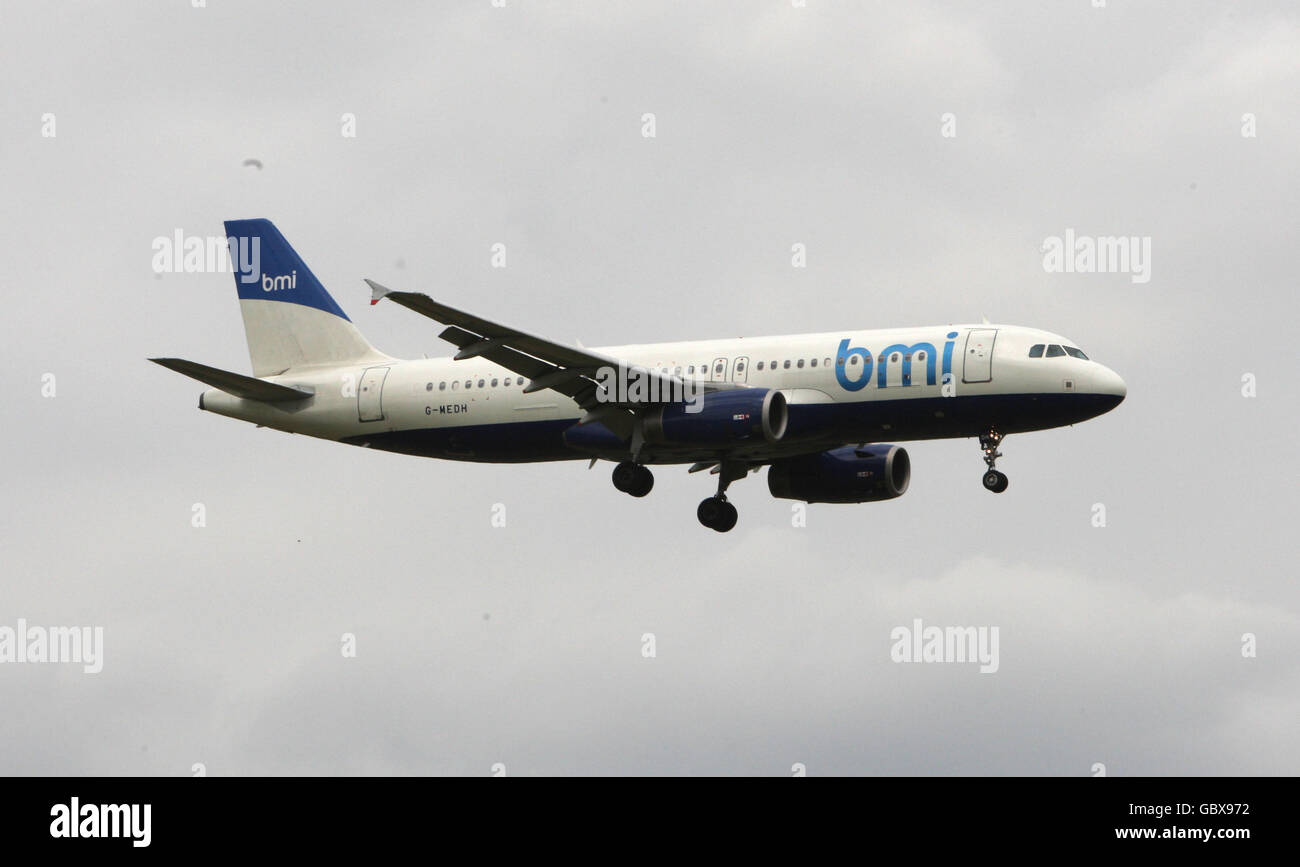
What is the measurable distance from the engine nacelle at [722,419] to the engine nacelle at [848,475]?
6.29 metres

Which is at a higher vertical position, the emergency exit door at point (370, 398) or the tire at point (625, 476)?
the emergency exit door at point (370, 398)

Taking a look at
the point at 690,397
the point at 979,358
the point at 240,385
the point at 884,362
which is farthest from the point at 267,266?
the point at 979,358

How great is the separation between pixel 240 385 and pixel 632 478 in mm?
11862

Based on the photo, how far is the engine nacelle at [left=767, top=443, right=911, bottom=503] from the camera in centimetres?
5791

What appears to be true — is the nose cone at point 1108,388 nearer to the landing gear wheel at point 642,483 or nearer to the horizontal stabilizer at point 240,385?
the landing gear wheel at point 642,483

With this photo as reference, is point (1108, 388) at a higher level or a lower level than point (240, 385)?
lower

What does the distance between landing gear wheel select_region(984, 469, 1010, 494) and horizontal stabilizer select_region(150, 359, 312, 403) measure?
787 inches

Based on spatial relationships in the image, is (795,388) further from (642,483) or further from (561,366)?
(561,366)

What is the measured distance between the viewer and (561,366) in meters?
52.0

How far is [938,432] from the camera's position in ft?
170

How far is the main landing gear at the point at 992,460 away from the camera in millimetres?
51375

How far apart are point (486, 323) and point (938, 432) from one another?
12068 millimetres

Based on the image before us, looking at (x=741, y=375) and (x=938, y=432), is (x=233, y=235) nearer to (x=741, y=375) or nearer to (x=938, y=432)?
(x=741, y=375)

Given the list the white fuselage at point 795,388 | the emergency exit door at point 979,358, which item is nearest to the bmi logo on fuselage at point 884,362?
the white fuselage at point 795,388
